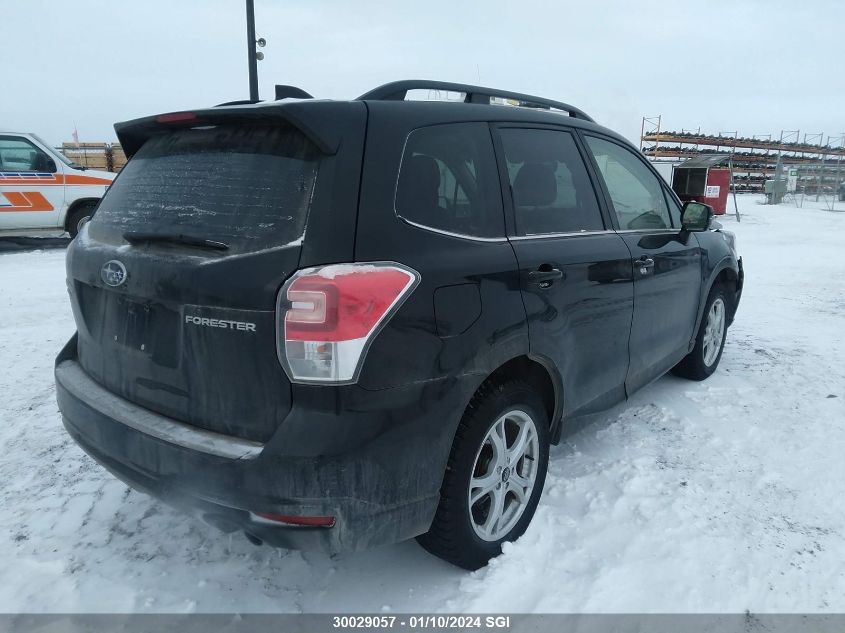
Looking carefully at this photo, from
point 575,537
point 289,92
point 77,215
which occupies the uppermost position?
point 289,92

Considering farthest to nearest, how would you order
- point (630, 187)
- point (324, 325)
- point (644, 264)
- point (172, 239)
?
point (630, 187) → point (644, 264) → point (172, 239) → point (324, 325)

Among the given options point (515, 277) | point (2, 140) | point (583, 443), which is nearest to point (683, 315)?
point (583, 443)

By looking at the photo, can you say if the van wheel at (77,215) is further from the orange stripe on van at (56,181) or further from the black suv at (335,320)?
the black suv at (335,320)

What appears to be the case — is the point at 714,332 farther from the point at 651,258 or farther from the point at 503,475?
the point at 503,475

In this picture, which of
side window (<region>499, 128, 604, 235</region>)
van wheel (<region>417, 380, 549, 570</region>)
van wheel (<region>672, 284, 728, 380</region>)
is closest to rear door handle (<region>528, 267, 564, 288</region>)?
side window (<region>499, 128, 604, 235</region>)

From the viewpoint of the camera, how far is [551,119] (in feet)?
9.77

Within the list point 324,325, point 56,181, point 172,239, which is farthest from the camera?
point 56,181

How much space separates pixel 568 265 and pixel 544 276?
0.22m

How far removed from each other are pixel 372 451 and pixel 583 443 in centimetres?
200

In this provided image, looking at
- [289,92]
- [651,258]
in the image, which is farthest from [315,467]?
[651,258]

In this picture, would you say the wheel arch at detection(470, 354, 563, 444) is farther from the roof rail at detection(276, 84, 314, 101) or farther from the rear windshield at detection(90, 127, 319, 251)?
the roof rail at detection(276, 84, 314, 101)

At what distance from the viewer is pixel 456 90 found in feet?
8.70

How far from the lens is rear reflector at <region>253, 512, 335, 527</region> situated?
6.15 feet

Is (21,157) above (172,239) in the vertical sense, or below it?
above
